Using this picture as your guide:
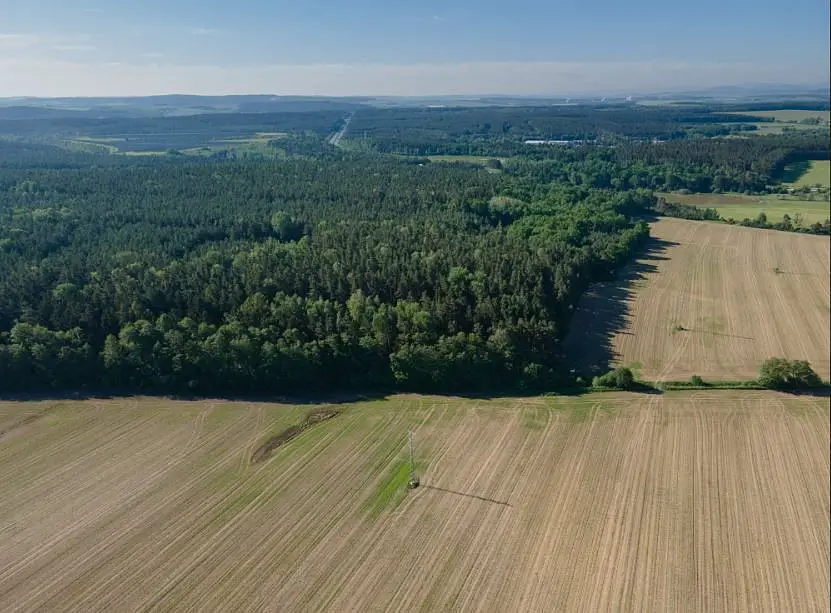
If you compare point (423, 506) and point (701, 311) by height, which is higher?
point (701, 311)

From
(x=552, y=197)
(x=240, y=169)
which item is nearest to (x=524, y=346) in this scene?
(x=552, y=197)

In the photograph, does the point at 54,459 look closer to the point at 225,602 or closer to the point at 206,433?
the point at 206,433

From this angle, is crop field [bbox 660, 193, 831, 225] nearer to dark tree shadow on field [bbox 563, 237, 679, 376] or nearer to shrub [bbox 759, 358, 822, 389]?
dark tree shadow on field [bbox 563, 237, 679, 376]

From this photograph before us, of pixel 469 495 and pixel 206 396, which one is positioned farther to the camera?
pixel 206 396

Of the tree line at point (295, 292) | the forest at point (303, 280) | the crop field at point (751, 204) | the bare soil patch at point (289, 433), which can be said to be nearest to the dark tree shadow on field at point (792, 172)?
the crop field at point (751, 204)

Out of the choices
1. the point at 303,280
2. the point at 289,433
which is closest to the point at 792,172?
the point at 303,280

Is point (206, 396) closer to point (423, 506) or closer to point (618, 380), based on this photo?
point (423, 506)

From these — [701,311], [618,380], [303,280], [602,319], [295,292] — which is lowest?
[618,380]

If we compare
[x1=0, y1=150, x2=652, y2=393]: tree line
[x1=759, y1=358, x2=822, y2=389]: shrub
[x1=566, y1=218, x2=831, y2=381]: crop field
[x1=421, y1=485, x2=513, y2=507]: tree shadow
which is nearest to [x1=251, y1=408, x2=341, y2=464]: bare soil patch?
[x1=0, y1=150, x2=652, y2=393]: tree line
